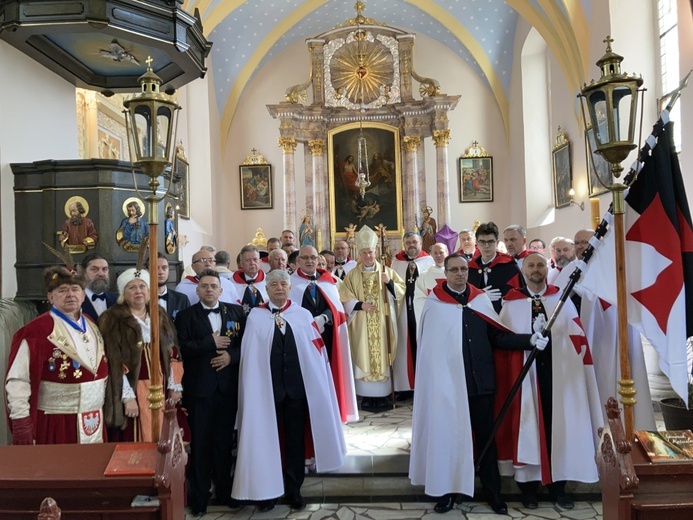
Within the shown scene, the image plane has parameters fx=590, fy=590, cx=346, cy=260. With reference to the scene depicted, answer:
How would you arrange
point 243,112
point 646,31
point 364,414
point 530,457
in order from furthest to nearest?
point 243,112 < point 646,31 < point 364,414 < point 530,457

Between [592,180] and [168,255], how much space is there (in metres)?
8.02

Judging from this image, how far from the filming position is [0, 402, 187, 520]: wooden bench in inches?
101

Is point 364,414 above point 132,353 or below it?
below

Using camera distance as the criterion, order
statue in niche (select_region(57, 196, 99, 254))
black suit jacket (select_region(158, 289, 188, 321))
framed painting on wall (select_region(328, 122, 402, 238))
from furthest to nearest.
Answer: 1. framed painting on wall (select_region(328, 122, 402, 238))
2. statue in niche (select_region(57, 196, 99, 254))
3. black suit jacket (select_region(158, 289, 188, 321))

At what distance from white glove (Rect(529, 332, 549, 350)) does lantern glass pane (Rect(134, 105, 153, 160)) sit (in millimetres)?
2641

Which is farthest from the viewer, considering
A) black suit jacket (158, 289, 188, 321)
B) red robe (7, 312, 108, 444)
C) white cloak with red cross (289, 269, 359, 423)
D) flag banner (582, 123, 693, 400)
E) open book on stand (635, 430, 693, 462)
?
white cloak with red cross (289, 269, 359, 423)

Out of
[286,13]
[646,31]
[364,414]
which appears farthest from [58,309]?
[286,13]

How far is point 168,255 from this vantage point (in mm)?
5902

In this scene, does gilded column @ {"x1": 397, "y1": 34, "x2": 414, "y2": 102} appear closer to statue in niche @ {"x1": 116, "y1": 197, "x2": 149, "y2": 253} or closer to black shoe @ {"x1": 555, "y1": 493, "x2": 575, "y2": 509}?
statue in niche @ {"x1": 116, "y1": 197, "x2": 149, "y2": 253}

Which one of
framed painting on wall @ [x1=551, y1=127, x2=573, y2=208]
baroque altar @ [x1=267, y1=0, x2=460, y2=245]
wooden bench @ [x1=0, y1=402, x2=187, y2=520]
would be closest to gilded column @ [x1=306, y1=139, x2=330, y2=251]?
baroque altar @ [x1=267, y1=0, x2=460, y2=245]

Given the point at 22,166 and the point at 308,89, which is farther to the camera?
the point at 308,89

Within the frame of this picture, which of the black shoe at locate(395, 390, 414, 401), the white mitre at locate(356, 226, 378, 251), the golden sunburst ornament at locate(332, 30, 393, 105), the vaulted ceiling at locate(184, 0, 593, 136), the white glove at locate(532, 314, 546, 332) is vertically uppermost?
the vaulted ceiling at locate(184, 0, 593, 136)

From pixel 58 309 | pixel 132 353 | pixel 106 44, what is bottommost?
pixel 132 353

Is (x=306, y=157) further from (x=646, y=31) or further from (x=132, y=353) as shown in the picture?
(x=132, y=353)
